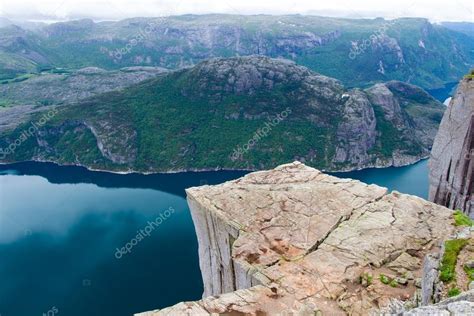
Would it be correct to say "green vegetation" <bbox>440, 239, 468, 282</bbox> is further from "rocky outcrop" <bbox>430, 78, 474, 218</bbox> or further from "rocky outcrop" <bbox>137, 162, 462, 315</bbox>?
"rocky outcrop" <bbox>430, 78, 474, 218</bbox>

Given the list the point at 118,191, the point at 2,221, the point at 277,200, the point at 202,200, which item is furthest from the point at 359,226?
the point at 118,191

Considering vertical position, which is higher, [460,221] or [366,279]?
[460,221]

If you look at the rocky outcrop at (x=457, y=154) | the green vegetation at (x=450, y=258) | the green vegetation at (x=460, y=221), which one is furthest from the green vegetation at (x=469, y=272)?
the rocky outcrop at (x=457, y=154)

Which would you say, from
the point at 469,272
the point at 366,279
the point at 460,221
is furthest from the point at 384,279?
the point at 460,221

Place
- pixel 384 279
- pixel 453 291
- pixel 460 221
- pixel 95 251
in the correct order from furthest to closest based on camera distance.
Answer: pixel 95 251 → pixel 460 221 → pixel 384 279 → pixel 453 291

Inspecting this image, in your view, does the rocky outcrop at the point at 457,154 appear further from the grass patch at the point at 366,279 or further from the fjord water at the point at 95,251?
the fjord water at the point at 95,251

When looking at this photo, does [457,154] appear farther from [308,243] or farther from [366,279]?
[366,279]
